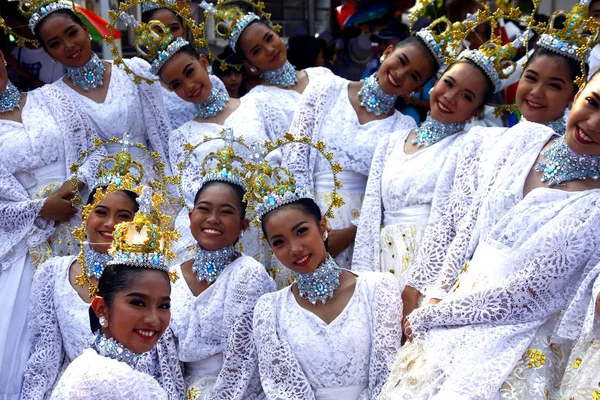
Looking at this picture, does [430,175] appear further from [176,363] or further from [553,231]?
[176,363]

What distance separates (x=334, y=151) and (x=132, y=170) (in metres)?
1.03

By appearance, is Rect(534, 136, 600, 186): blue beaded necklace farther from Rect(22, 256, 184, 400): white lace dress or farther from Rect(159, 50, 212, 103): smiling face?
Rect(159, 50, 212, 103): smiling face

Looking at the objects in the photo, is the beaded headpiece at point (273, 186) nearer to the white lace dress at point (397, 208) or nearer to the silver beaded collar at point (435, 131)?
the white lace dress at point (397, 208)

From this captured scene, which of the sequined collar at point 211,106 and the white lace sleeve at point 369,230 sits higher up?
the sequined collar at point 211,106

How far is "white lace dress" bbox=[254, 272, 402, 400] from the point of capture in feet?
11.4

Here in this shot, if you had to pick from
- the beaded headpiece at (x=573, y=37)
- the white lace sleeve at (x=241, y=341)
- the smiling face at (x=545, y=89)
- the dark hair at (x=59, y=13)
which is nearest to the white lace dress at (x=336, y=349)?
the white lace sleeve at (x=241, y=341)

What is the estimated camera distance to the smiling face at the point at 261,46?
A: 15.2 feet

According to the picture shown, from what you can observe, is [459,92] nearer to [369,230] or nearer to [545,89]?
[545,89]

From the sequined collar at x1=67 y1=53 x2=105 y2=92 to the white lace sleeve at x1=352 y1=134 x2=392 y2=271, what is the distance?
5.39ft

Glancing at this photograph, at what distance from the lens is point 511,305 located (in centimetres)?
297

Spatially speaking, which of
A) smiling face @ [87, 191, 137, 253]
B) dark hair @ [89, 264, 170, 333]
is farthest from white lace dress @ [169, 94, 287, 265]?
dark hair @ [89, 264, 170, 333]

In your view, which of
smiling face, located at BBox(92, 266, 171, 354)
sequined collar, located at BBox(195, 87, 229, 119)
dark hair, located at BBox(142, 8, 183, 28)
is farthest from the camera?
dark hair, located at BBox(142, 8, 183, 28)

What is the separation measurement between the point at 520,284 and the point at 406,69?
5.09 ft

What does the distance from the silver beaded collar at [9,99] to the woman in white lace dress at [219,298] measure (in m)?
1.17
